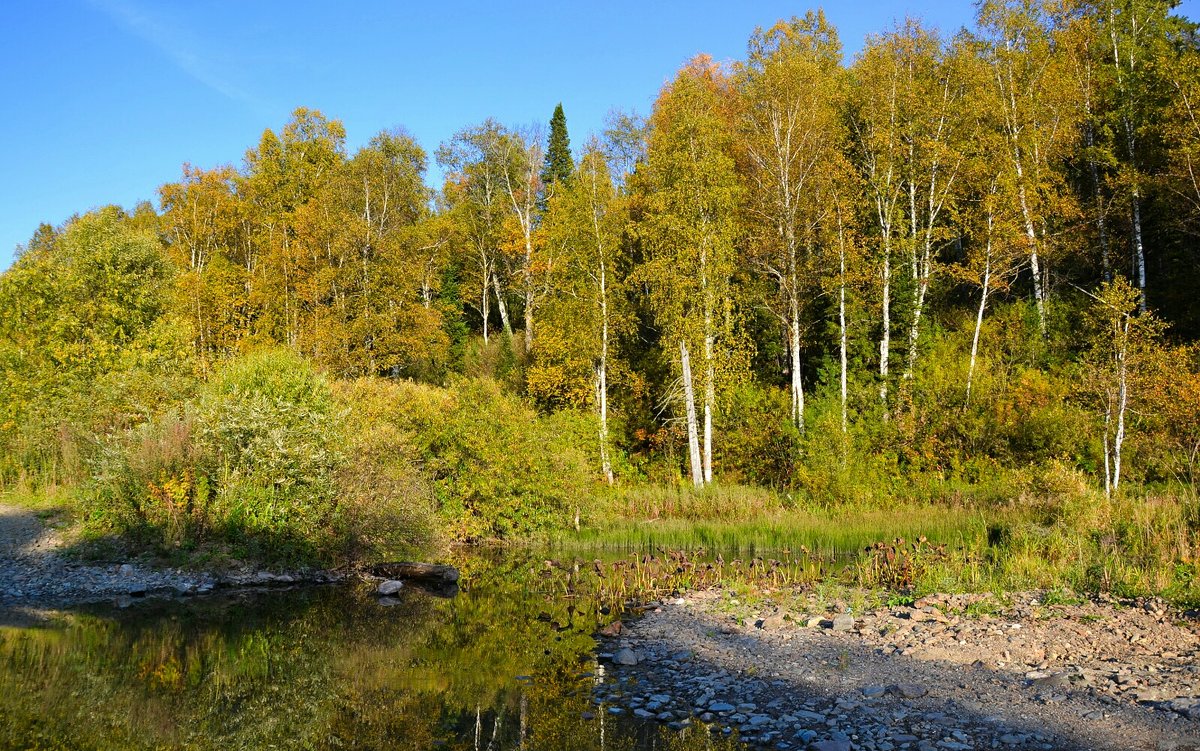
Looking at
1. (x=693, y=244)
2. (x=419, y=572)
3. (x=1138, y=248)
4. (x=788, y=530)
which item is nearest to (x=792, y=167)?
(x=693, y=244)

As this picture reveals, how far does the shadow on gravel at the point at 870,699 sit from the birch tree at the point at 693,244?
1729 cm

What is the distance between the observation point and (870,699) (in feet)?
29.2

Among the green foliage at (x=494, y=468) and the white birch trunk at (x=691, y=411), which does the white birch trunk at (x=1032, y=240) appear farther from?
the green foliage at (x=494, y=468)

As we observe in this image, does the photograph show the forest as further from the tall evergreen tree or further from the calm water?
the tall evergreen tree

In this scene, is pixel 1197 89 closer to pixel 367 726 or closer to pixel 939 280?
pixel 939 280

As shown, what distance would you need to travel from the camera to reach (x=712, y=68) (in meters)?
49.8

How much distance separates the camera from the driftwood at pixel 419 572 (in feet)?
60.5

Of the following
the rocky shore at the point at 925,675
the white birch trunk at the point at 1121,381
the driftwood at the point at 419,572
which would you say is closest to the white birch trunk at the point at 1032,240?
the white birch trunk at the point at 1121,381

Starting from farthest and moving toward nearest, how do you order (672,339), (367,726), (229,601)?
(672,339) → (229,601) → (367,726)

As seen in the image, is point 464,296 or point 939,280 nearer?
point 939,280

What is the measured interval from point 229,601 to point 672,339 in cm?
1785

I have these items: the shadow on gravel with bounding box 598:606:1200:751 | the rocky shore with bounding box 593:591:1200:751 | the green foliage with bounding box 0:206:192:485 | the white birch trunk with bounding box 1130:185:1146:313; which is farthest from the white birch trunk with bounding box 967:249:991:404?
the green foliage with bounding box 0:206:192:485

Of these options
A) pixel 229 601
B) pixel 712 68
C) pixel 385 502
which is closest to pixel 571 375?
pixel 385 502

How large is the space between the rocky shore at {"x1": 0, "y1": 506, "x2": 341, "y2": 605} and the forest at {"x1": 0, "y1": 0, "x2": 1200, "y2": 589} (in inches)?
28.3
